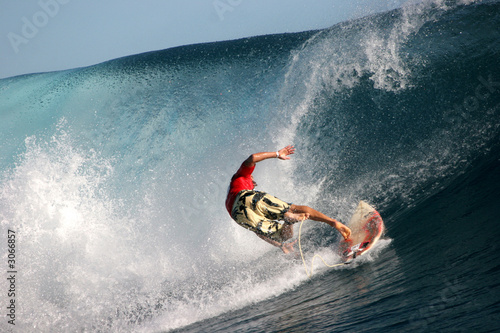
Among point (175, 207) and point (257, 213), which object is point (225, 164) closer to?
point (175, 207)

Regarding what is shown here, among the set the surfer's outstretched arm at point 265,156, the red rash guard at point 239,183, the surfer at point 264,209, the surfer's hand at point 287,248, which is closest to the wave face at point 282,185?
the surfer's hand at point 287,248

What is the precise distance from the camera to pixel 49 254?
640cm

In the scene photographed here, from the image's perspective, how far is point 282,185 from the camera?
6.40 m

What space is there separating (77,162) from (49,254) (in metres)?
2.14

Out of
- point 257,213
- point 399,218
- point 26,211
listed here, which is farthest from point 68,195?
point 399,218

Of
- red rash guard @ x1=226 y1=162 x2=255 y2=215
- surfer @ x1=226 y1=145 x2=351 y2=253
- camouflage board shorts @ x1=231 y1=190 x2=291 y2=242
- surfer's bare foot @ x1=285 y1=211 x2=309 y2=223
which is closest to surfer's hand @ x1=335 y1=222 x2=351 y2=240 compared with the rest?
surfer @ x1=226 y1=145 x2=351 y2=253

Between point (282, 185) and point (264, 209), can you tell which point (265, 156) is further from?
point (282, 185)

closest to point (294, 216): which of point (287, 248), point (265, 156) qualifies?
point (265, 156)

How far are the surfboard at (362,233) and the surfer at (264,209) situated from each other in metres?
0.14

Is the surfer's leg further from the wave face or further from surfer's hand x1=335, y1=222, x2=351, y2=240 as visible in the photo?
the wave face

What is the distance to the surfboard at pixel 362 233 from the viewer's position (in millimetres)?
3802

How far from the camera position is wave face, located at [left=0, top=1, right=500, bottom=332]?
3.12 meters

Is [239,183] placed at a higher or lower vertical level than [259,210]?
higher

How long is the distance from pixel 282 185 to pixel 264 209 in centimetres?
232
